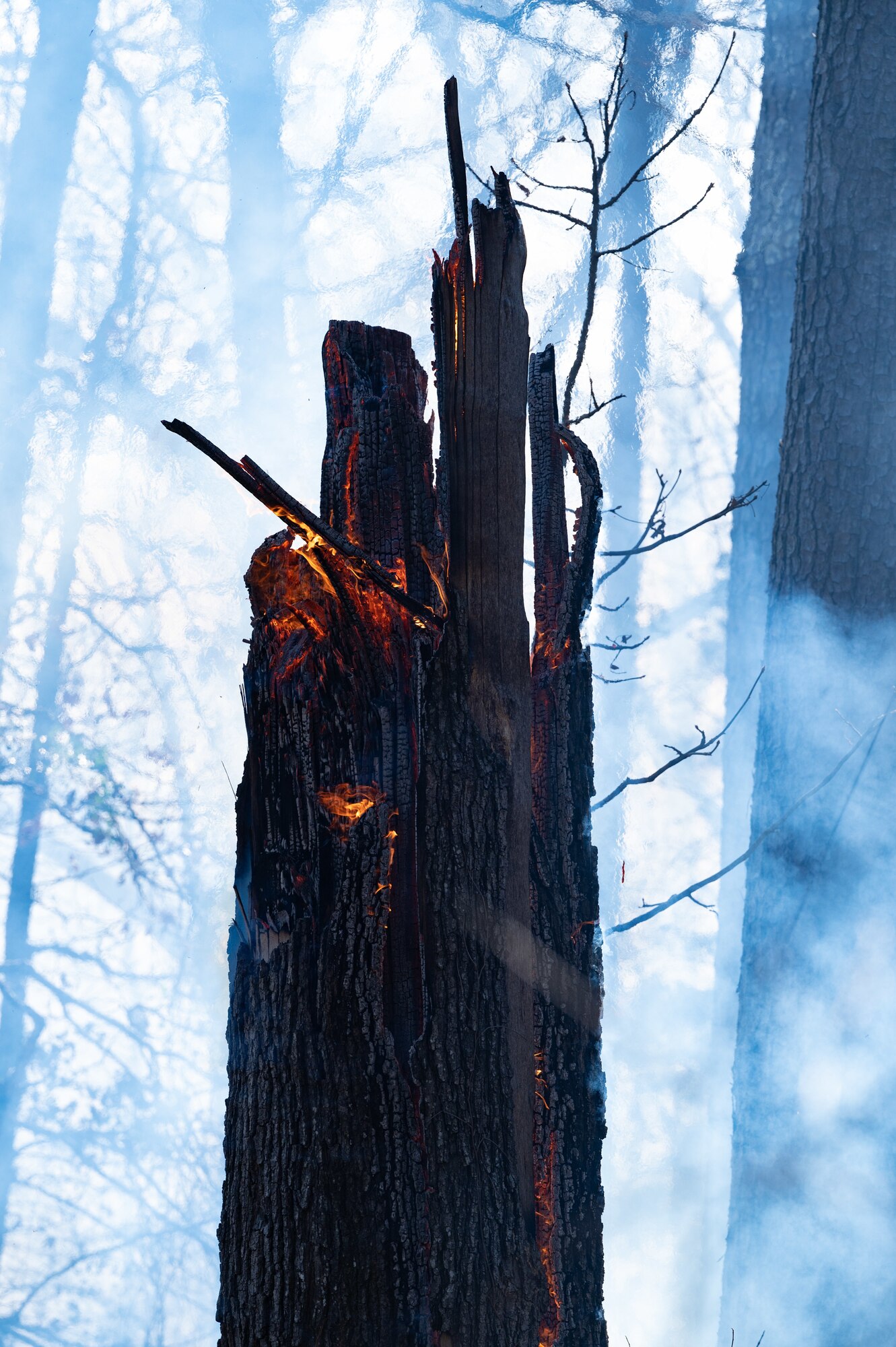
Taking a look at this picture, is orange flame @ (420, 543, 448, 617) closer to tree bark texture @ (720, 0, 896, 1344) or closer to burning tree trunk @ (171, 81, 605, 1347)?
burning tree trunk @ (171, 81, 605, 1347)

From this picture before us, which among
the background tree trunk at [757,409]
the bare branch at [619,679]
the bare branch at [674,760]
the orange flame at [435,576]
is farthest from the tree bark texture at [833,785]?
the background tree trunk at [757,409]

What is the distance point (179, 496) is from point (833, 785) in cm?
308

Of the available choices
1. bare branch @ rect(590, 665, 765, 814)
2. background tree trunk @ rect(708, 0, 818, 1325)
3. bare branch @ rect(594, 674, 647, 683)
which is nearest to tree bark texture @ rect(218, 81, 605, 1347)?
bare branch @ rect(590, 665, 765, 814)

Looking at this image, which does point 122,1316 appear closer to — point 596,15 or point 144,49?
point 144,49

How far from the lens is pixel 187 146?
15.0 feet

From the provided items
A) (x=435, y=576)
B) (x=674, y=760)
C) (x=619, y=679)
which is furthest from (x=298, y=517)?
(x=619, y=679)

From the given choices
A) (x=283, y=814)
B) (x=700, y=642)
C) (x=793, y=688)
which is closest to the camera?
(x=283, y=814)

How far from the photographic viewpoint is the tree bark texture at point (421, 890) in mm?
1091

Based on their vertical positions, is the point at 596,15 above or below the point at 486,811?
above

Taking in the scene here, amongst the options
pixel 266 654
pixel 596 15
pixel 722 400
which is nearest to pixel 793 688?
pixel 266 654

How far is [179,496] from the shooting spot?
14.4 ft

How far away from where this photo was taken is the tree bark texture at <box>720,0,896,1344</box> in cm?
261

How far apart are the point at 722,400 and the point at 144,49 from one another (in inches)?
141

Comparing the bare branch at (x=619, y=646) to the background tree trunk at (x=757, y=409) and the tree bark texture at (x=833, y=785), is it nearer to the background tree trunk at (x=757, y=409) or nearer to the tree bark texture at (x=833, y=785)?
the tree bark texture at (x=833, y=785)
